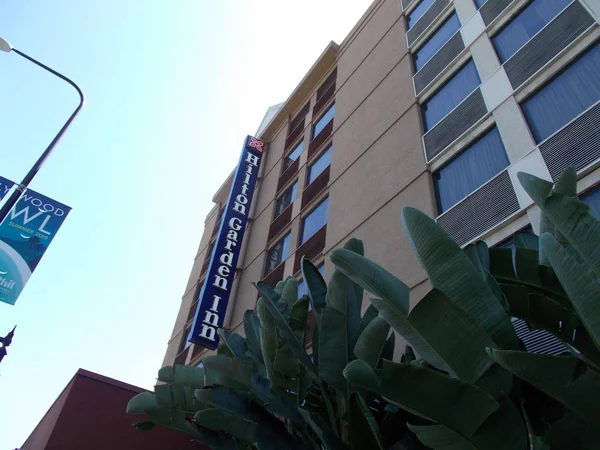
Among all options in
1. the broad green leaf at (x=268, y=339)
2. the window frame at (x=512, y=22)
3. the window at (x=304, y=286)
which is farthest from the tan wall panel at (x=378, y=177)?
the broad green leaf at (x=268, y=339)

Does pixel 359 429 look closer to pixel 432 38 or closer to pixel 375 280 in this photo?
pixel 375 280

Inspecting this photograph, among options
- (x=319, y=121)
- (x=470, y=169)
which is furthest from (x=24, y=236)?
(x=319, y=121)

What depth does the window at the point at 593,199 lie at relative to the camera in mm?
8484

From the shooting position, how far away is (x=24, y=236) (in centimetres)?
909

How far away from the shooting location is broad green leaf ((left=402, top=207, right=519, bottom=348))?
384 centimetres

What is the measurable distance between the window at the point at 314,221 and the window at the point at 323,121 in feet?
17.1

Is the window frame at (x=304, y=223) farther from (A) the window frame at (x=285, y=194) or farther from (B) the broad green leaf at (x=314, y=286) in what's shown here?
(B) the broad green leaf at (x=314, y=286)

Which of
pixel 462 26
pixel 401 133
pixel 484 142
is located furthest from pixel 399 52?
pixel 484 142

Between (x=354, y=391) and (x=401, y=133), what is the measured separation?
11.0 meters

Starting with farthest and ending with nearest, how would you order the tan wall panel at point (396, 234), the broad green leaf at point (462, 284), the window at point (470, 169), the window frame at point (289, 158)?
the window frame at point (289, 158) → the tan wall panel at point (396, 234) → the window at point (470, 169) → the broad green leaf at point (462, 284)

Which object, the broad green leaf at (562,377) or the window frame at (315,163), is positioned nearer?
the broad green leaf at (562,377)

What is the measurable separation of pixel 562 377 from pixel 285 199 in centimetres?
1984

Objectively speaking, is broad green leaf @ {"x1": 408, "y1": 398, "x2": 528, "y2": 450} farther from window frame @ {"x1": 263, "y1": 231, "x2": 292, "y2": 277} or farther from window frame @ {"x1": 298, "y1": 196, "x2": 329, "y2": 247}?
window frame @ {"x1": 263, "y1": 231, "x2": 292, "y2": 277}

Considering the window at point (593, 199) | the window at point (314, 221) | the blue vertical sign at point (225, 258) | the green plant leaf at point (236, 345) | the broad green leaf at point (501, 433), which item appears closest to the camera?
the broad green leaf at point (501, 433)
